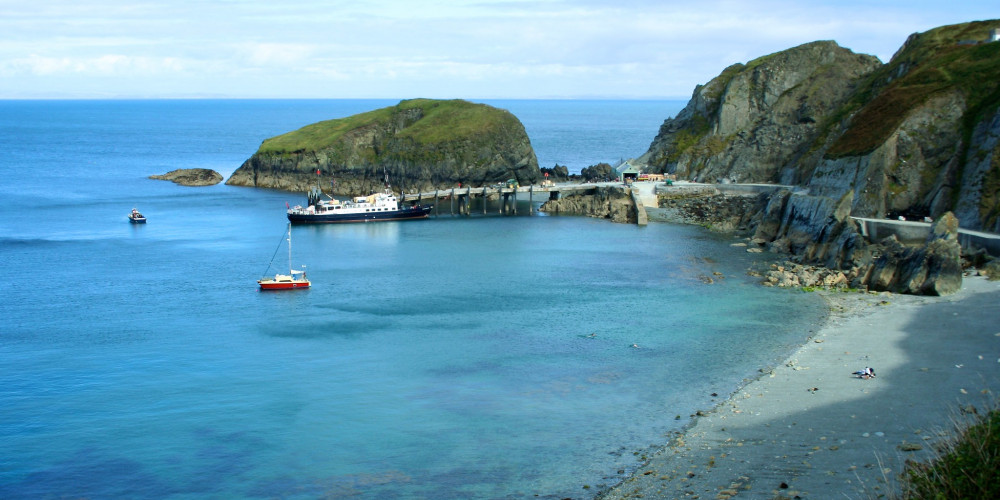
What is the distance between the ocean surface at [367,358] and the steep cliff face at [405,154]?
Result: 39.1 m

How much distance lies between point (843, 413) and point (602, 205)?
70371mm

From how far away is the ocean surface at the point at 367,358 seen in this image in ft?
108

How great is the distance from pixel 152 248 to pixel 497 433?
5823cm

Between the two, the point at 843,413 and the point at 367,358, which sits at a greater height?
the point at 367,358

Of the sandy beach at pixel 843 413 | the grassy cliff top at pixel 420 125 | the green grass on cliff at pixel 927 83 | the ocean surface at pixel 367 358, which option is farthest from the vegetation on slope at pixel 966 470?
the grassy cliff top at pixel 420 125

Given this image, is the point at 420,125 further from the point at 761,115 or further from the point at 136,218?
the point at 761,115

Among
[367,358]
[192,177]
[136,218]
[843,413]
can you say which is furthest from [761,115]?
[192,177]

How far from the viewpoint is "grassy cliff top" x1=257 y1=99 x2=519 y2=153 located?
133375 mm

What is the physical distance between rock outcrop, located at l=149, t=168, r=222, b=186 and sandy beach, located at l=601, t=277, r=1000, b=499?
11153 cm

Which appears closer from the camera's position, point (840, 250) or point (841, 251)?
point (841, 251)

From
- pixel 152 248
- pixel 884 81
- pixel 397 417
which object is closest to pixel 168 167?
pixel 152 248

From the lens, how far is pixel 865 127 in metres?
86.0

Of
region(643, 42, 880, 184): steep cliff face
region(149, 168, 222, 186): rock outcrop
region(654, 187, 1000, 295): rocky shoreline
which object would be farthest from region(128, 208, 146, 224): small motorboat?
region(643, 42, 880, 184): steep cliff face

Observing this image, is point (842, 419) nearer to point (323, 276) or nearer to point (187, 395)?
point (187, 395)
